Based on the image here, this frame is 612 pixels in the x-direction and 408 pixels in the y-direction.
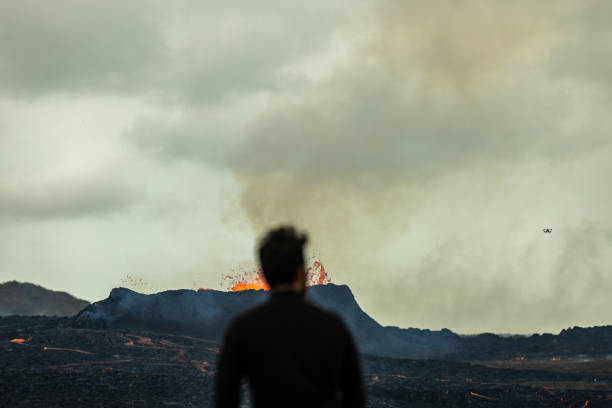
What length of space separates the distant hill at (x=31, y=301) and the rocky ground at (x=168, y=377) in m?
105

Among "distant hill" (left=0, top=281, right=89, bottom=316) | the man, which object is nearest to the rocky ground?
the man

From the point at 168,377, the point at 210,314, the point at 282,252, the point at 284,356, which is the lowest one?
the point at 168,377

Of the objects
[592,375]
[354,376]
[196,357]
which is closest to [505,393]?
[592,375]

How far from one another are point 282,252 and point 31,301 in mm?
185607

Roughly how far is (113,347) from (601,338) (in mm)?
70257

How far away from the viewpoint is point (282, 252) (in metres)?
3.88

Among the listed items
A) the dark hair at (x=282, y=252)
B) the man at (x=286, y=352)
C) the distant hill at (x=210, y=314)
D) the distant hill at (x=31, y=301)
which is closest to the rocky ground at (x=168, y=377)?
the distant hill at (x=210, y=314)

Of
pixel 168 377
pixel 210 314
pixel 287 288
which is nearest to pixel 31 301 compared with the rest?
pixel 210 314

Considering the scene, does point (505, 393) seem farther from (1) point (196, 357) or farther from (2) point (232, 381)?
(2) point (232, 381)

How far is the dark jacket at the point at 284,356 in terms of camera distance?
3779mm

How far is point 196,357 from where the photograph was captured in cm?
5728

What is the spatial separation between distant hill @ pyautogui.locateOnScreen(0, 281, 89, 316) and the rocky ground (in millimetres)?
104955

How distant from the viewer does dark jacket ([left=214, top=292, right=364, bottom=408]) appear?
378 centimetres

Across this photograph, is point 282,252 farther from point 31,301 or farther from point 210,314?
point 31,301
